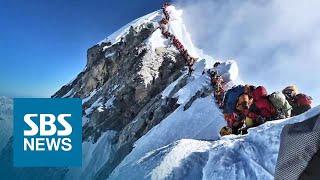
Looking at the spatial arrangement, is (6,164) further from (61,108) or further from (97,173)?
(61,108)

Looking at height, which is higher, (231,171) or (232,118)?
(232,118)

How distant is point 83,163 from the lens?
46312mm

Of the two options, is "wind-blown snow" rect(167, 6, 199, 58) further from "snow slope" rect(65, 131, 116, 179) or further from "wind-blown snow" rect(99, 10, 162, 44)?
"snow slope" rect(65, 131, 116, 179)

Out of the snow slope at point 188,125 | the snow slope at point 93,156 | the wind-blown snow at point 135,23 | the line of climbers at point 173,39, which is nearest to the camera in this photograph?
the snow slope at point 188,125

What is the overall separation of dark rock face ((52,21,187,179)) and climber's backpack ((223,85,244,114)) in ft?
43.2

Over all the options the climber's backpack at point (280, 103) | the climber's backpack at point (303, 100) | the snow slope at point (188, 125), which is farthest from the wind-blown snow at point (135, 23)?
the climber's backpack at point (280, 103)

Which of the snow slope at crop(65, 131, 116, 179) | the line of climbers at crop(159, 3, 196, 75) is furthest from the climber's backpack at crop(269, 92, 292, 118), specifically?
the snow slope at crop(65, 131, 116, 179)

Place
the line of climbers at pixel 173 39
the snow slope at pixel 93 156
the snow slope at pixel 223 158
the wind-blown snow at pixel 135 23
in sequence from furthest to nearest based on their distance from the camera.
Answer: the wind-blown snow at pixel 135 23
the snow slope at pixel 93 156
the line of climbers at pixel 173 39
the snow slope at pixel 223 158

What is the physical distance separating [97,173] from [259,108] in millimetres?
24742

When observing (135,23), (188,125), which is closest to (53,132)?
(188,125)

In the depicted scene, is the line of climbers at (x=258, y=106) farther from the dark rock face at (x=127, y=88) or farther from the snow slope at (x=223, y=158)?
the dark rock face at (x=127, y=88)

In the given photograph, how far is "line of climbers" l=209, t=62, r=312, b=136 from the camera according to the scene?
17688 mm

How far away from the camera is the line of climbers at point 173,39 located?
135 ft

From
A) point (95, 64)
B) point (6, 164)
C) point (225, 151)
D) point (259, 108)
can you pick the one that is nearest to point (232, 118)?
point (259, 108)
